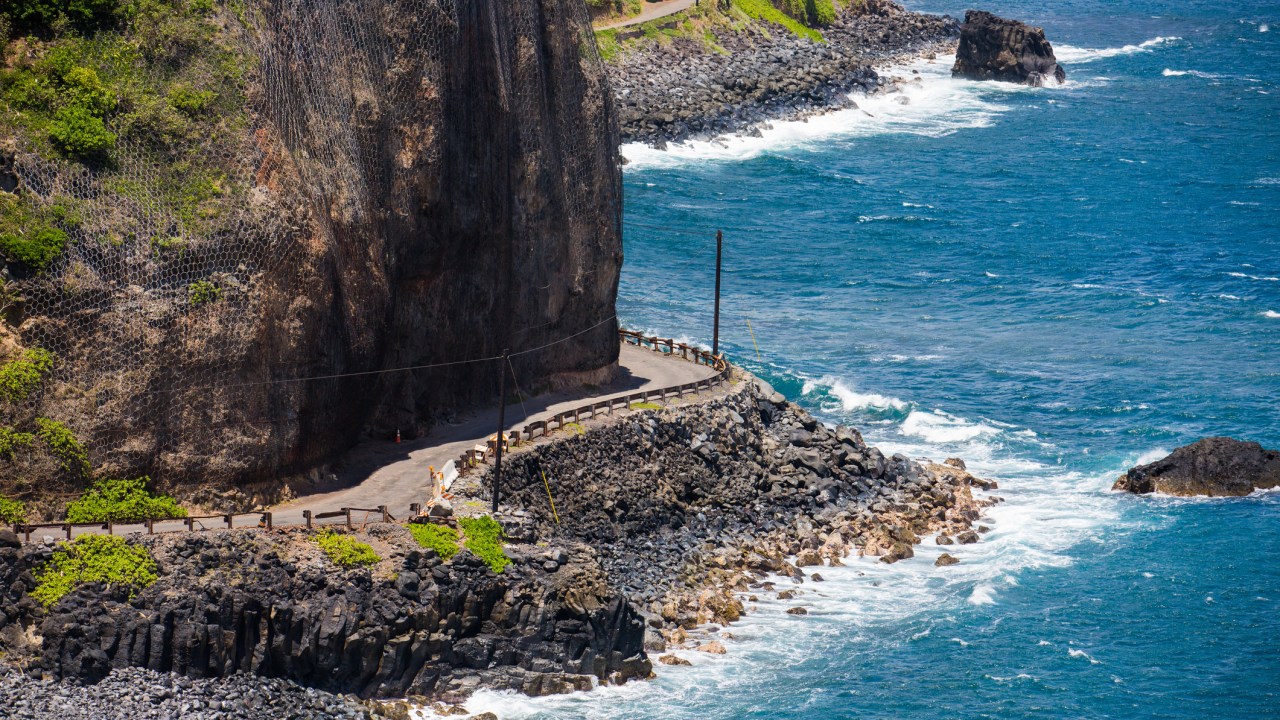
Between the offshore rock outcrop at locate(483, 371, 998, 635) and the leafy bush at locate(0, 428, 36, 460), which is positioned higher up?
the leafy bush at locate(0, 428, 36, 460)

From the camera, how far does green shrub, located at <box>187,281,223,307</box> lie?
50.0m

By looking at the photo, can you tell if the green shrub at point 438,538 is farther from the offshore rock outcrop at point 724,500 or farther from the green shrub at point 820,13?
the green shrub at point 820,13

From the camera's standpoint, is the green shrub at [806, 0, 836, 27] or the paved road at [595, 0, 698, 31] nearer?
the paved road at [595, 0, 698, 31]

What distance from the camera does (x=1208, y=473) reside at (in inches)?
2847

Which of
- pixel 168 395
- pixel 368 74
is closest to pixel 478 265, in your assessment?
pixel 368 74

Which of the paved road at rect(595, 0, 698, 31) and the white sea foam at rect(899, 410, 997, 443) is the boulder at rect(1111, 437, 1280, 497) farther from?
the paved road at rect(595, 0, 698, 31)

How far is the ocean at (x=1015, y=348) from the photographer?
182 ft

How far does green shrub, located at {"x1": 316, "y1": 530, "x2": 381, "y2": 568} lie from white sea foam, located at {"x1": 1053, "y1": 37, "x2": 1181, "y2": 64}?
142367 mm

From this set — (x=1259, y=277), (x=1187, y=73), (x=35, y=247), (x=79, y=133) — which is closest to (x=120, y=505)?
(x=35, y=247)

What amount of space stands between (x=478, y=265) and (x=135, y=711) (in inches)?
923

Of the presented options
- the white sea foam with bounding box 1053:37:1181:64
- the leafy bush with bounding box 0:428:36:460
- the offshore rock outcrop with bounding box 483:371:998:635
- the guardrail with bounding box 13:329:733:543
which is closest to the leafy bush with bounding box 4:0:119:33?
the leafy bush with bounding box 0:428:36:460

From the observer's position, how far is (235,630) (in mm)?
47156

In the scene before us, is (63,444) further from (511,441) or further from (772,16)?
(772,16)

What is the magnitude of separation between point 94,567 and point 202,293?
9111 millimetres
